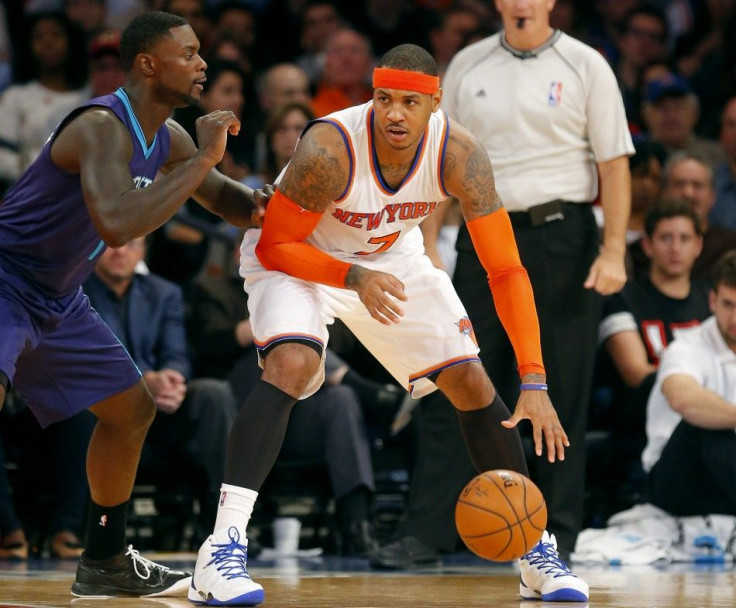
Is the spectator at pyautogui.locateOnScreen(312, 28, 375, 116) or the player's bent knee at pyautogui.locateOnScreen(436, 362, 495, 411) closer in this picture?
the player's bent knee at pyautogui.locateOnScreen(436, 362, 495, 411)

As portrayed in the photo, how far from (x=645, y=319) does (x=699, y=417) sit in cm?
98

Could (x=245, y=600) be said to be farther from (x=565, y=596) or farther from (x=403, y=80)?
(x=403, y=80)

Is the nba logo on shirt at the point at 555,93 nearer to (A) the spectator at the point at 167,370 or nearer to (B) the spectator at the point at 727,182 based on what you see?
(A) the spectator at the point at 167,370

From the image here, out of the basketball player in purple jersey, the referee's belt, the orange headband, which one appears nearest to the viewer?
the basketball player in purple jersey

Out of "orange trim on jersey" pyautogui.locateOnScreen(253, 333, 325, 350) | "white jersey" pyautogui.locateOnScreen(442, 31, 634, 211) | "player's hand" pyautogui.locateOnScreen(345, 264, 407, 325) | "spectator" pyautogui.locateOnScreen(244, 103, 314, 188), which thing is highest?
"spectator" pyautogui.locateOnScreen(244, 103, 314, 188)

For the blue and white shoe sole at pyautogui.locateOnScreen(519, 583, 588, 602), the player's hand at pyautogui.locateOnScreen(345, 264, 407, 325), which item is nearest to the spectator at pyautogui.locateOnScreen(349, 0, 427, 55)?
the player's hand at pyautogui.locateOnScreen(345, 264, 407, 325)

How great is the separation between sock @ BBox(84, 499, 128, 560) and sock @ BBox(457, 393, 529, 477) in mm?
1255

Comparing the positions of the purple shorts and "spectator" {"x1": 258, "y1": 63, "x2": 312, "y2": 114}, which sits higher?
"spectator" {"x1": 258, "y1": 63, "x2": 312, "y2": 114}

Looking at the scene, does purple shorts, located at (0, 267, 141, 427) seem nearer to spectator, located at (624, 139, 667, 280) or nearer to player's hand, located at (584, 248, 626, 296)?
player's hand, located at (584, 248, 626, 296)

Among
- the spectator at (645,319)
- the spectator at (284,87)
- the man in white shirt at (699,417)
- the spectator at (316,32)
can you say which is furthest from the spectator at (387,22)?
the man in white shirt at (699,417)

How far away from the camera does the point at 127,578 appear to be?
459 cm

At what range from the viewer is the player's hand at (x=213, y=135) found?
13.1ft

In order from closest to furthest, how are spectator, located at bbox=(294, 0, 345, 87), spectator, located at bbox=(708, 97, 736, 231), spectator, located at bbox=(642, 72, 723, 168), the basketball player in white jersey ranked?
the basketball player in white jersey < spectator, located at bbox=(708, 97, 736, 231) < spectator, located at bbox=(642, 72, 723, 168) < spectator, located at bbox=(294, 0, 345, 87)

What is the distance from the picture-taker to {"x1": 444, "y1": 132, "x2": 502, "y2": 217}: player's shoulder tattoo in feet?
14.5
